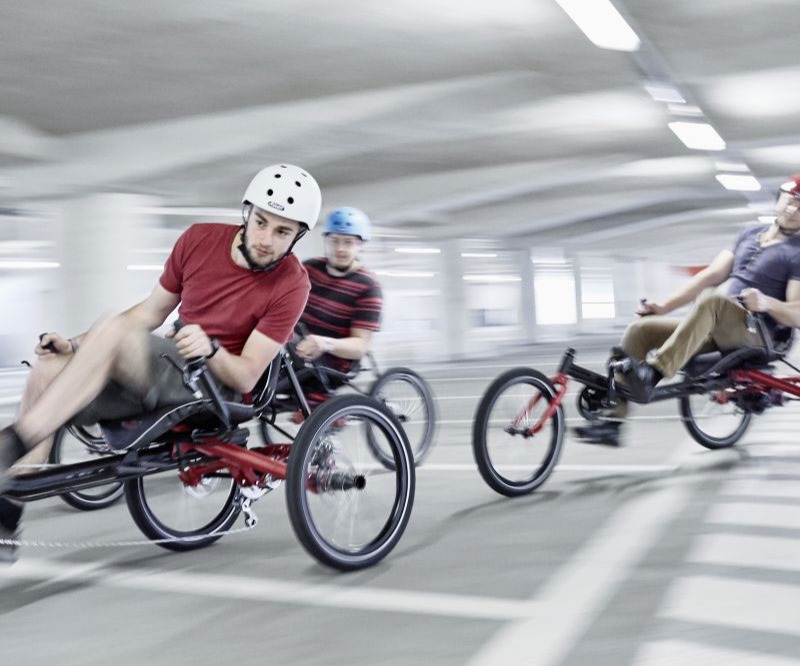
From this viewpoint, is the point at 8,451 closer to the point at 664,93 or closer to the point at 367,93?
the point at 367,93

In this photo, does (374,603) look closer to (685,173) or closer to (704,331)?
(704,331)

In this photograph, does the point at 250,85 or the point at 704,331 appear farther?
the point at 250,85

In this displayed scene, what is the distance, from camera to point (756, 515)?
15.1ft

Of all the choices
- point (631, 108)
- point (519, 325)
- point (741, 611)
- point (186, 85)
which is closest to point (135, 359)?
point (741, 611)

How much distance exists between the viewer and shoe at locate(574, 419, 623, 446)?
5699 millimetres

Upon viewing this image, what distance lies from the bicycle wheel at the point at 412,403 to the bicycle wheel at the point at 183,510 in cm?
239

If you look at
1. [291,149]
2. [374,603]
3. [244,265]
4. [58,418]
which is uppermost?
[291,149]

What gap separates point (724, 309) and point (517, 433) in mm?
1651

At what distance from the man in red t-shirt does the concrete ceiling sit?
4.84 metres

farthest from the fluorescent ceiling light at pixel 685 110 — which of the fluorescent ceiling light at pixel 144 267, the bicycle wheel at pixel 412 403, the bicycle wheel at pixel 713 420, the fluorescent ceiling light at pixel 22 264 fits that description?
the fluorescent ceiling light at pixel 22 264

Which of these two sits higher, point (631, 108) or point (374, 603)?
point (631, 108)

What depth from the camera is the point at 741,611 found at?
3.23 metres

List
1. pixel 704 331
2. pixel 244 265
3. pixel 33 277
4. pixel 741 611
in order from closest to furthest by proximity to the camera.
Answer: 1. pixel 741 611
2. pixel 244 265
3. pixel 704 331
4. pixel 33 277

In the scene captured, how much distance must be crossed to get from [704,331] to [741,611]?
2905 millimetres
